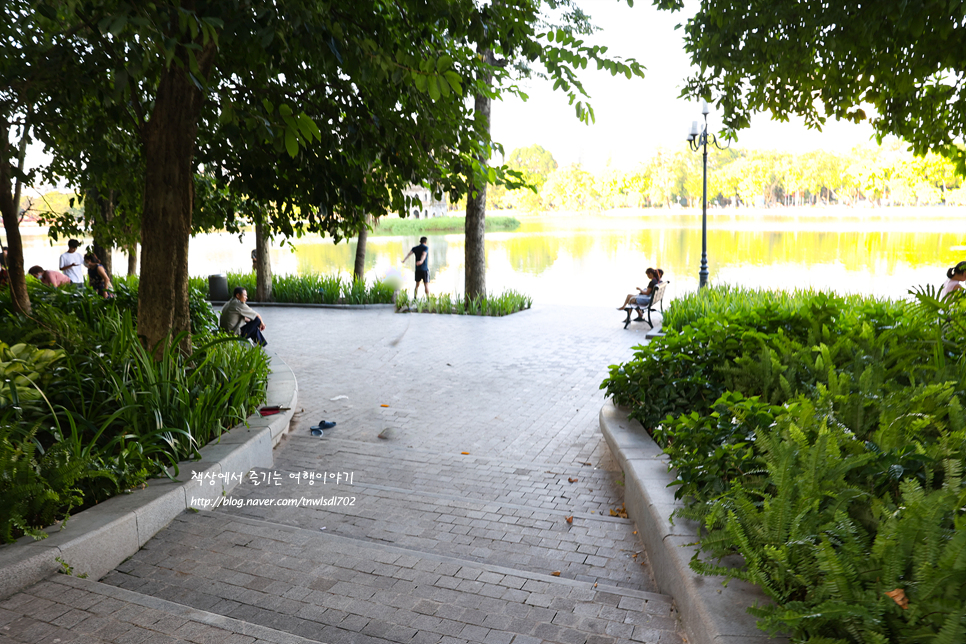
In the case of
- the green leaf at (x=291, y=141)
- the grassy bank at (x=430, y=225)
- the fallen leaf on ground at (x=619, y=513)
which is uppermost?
the grassy bank at (x=430, y=225)

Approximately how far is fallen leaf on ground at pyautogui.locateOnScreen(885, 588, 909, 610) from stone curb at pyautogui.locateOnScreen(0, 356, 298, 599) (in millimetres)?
3448

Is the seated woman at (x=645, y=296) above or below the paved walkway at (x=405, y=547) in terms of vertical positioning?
above

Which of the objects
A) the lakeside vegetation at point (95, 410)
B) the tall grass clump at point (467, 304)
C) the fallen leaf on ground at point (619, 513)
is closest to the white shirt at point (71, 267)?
the tall grass clump at point (467, 304)

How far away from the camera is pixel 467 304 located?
16.0 metres

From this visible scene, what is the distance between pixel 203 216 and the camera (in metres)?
8.91

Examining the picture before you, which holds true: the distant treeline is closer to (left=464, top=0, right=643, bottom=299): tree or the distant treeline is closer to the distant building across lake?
the distant building across lake

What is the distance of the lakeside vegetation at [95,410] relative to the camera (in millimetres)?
3469

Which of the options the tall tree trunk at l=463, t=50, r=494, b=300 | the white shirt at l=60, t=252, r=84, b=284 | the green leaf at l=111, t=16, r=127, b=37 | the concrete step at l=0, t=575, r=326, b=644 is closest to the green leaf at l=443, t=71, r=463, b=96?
the green leaf at l=111, t=16, r=127, b=37

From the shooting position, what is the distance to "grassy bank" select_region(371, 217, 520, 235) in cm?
6725

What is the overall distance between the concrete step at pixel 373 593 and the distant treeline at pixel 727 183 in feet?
224

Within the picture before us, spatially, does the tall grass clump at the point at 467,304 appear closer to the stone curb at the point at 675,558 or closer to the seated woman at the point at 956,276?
the seated woman at the point at 956,276

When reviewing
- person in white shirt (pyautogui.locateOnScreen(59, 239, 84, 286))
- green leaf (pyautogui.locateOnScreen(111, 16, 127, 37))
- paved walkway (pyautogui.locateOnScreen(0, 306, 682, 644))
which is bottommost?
paved walkway (pyautogui.locateOnScreen(0, 306, 682, 644))

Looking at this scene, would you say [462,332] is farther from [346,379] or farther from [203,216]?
[203,216]

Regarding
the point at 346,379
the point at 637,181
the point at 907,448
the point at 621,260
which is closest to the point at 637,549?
the point at 907,448
